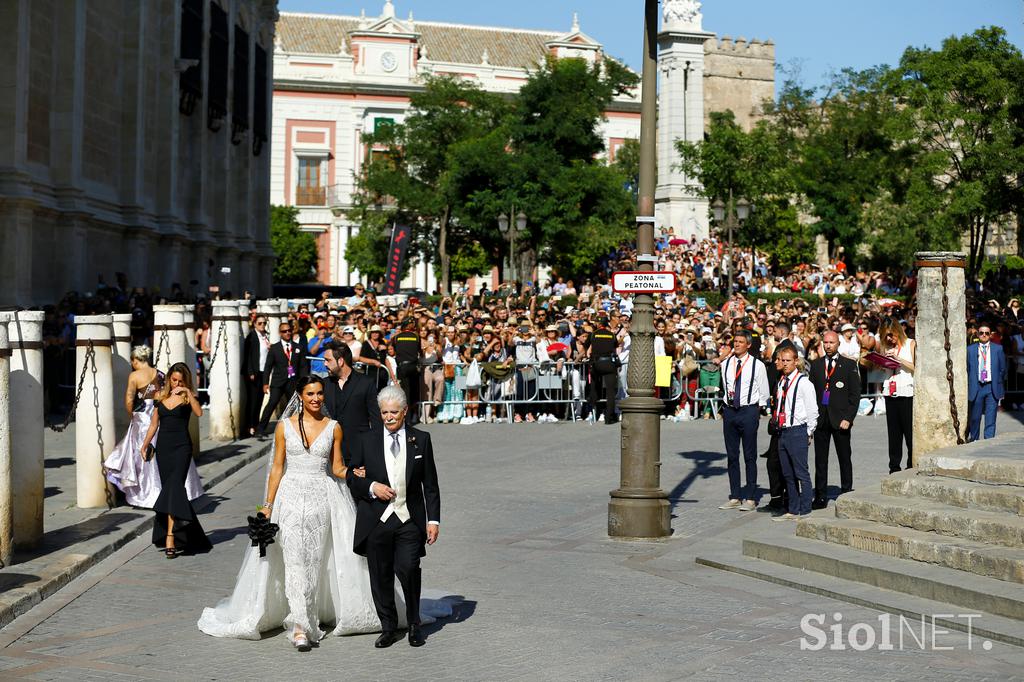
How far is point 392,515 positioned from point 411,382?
1579 cm

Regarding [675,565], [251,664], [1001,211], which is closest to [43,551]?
[251,664]

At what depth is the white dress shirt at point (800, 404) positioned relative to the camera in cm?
1419

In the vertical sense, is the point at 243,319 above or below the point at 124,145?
below

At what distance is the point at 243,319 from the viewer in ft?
76.2

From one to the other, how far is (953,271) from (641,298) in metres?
3.52

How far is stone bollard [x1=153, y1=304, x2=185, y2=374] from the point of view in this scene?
1884 centimetres

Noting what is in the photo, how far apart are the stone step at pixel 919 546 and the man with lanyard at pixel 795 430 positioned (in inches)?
59.6

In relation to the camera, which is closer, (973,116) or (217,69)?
(217,69)

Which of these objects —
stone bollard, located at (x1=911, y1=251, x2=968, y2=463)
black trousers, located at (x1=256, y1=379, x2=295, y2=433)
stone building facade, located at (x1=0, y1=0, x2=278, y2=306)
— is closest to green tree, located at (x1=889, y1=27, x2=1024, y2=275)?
stone building facade, located at (x1=0, y1=0, x2=278, y2=306)

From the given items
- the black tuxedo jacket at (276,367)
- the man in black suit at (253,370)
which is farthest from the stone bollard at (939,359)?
the man in black suit at (253,370)

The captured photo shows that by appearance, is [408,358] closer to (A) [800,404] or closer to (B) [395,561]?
(A) [800,404]

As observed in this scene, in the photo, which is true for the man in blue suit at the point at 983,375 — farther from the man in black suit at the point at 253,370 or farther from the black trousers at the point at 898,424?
the man in black suit at the point at 253,370

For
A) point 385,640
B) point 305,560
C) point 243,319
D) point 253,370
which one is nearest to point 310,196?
point 243,319

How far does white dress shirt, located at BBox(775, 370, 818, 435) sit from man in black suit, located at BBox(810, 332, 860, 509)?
1.97 feet
